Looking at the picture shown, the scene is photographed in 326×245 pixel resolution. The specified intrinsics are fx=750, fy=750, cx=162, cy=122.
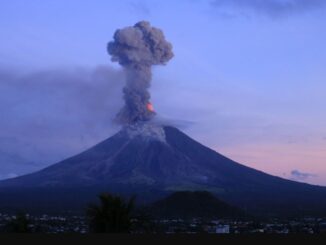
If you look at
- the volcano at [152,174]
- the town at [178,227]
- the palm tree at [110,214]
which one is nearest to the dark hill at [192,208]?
the town at [178,227]

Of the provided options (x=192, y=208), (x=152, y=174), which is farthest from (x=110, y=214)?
(x=152, y=174)

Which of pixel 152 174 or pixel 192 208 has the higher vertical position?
pixel 152 174

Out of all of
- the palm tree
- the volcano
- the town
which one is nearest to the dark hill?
the town

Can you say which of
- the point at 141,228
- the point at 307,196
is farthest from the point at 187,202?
the point at 307,196

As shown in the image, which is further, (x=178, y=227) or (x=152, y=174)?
(x=152, y=174)

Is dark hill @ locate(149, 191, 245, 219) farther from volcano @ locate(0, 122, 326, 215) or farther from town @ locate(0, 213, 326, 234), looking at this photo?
volcano @ locate(0, 122, 326, 215)

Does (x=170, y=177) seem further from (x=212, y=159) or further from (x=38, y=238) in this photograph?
(x=38, y=238)

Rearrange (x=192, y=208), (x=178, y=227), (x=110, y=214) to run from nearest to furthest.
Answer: (x=110, y=214) < (x=178, y=227) < (x=192, y=208)

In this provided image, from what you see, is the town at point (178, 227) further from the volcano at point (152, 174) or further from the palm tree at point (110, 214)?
the volcano at point (152, 174)

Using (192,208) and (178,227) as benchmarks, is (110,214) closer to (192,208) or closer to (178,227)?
(178,227)
